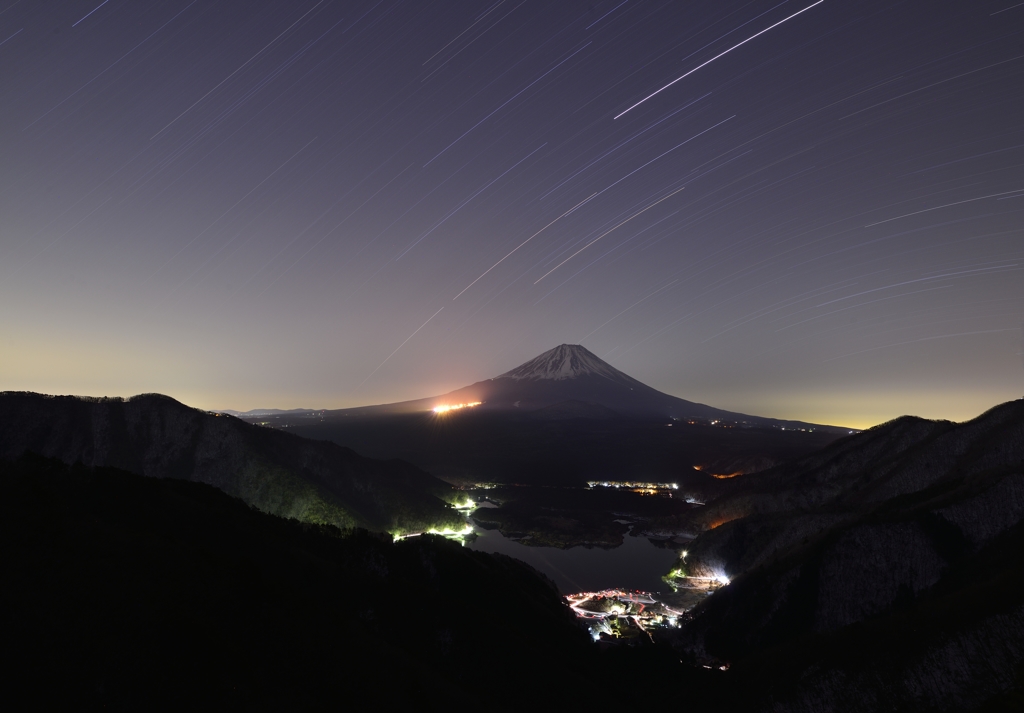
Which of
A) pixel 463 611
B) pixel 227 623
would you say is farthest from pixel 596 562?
pixel 227 623

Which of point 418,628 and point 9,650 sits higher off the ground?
point 9,650

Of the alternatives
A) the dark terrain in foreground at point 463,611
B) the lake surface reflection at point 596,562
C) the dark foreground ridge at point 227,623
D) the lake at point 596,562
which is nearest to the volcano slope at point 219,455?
the lake at point 596,562

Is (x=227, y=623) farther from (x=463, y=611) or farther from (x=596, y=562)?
(x=596, y=562)

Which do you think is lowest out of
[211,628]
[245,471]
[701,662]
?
[701,662]

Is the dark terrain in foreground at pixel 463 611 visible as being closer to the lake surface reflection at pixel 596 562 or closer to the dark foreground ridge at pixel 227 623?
the dark foreground ridge at pixel 227 623

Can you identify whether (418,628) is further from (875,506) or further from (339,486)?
(339,486)

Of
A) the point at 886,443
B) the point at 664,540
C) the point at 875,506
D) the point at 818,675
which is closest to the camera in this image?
the point at 818,675

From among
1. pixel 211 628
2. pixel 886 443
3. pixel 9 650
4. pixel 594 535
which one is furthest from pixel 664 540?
pixel 9 650
